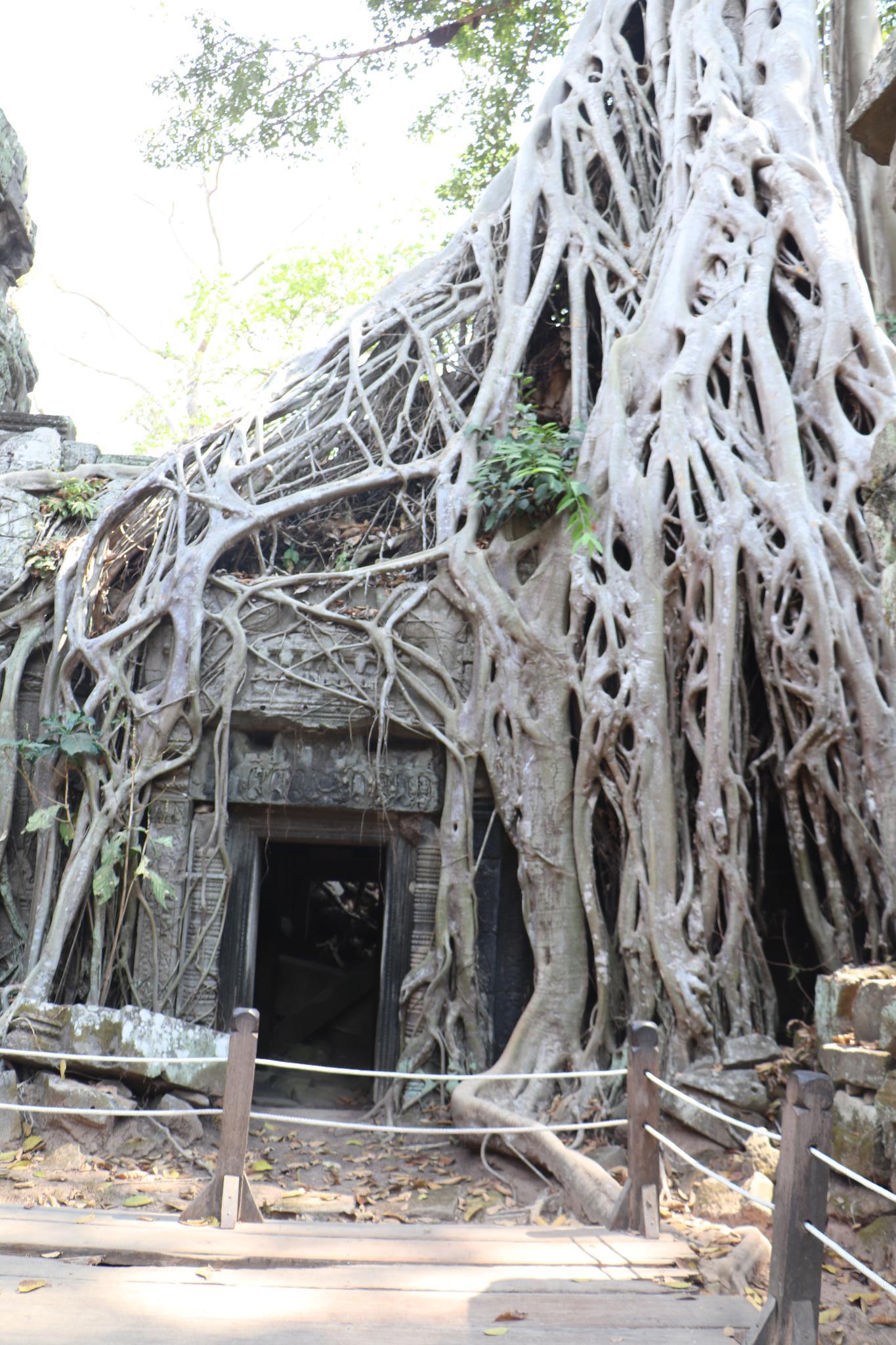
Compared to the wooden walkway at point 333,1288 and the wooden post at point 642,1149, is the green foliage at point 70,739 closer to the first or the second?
the wooden walkway at point 333,1288

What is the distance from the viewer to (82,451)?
22.3ft

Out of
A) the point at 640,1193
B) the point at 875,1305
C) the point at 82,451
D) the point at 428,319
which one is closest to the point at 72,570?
the point at 82,451

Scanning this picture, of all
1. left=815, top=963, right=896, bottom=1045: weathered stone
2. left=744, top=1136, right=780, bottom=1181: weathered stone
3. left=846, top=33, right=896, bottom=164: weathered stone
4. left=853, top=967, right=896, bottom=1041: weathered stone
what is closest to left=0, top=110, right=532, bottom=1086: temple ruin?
left=744, top=1136, right=780, bottom=1181: weathered stone

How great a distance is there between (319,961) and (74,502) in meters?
3.80

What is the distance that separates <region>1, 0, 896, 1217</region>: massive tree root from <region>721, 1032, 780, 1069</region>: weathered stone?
6 cm

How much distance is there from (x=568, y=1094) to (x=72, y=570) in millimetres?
3657

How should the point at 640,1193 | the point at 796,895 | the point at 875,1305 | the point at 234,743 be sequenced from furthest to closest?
the point at 234,743 < the point at 796,895 < the point at 640,1193 < the point at 875,1305

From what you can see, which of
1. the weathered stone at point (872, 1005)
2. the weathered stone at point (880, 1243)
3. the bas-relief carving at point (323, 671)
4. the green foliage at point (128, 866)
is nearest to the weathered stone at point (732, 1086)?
the weathered stone at point (872, 1005)

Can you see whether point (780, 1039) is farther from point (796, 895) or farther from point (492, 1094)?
point (492, 1094)

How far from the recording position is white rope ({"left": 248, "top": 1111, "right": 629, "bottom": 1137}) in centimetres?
325

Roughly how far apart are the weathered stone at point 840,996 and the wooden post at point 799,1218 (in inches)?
55.0

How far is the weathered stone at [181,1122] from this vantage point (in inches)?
185

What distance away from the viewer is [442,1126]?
5160 mm

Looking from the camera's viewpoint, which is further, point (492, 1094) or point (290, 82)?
point (290, 82)
